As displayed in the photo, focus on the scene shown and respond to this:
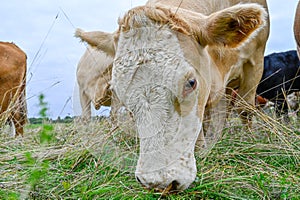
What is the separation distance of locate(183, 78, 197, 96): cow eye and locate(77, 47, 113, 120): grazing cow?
254 cm

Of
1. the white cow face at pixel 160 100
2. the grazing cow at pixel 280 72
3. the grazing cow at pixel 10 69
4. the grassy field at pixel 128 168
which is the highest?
the white cow face at pixel 160 100

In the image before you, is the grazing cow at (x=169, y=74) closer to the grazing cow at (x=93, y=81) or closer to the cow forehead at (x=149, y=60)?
the cow forehead at (x=149, y=60)

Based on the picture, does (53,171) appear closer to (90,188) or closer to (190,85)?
(90,188)

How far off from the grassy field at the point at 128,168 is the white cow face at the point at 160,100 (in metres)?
0.15

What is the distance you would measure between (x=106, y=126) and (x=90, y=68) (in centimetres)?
251

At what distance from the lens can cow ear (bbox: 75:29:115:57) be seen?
3.08 metres

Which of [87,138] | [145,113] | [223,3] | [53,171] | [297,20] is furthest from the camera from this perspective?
[297,20]

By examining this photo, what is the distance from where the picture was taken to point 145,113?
7.41ft

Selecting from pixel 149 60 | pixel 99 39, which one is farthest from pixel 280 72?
pixel 149 60

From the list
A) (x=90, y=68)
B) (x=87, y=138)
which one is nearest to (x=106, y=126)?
(x=87, y=138)

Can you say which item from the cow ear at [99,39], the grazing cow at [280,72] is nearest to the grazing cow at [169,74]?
the cow ear at [99,39]

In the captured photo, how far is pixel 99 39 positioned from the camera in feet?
10.2

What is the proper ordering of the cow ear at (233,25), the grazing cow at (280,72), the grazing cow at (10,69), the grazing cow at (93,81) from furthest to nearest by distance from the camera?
the grazing cow at (280,72), the grazing cow at (10,69), the grazing cow at (93,81), the cow ear at (233,25)

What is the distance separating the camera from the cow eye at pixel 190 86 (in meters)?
2.34
